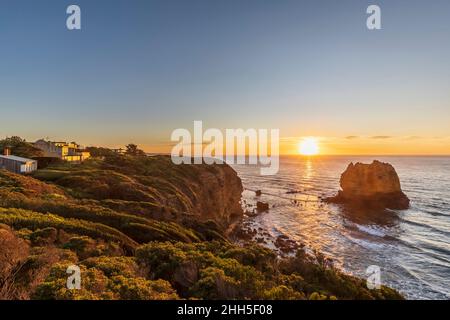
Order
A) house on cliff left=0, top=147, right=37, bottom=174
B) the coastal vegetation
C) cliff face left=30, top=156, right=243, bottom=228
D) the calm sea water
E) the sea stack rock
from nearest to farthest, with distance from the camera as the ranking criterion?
the coastal vegetation → cliff face left=30, top=156, right=243, bottom=228 → the calm sea water → house on cliff left=0, top=147, right=37, bottom=174 → the sea stack rock

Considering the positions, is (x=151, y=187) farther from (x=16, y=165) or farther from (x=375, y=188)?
(x=375, y=188)

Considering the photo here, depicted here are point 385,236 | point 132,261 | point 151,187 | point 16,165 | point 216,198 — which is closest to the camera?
point 132,261

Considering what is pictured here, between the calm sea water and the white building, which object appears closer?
the calm sea water

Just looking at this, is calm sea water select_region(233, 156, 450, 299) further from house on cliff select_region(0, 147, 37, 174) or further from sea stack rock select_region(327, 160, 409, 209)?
house on cliff select_region(0, 147, 37, 174)

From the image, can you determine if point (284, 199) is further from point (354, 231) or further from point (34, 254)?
point (34, 254)

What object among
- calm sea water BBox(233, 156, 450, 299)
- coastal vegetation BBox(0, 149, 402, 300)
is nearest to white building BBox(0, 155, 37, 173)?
coastal vegetation BBox(0, 149, 402, 300)

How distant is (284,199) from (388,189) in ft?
109

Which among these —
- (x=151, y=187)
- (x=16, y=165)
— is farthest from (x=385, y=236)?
(x=16, y=165)

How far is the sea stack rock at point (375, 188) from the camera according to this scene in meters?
78.4

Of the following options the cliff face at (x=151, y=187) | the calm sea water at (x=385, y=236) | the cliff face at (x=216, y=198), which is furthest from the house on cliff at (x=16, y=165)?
the calm sea water at (x=385, y=236)

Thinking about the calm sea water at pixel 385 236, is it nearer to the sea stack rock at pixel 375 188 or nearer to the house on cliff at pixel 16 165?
the sea stack rock at pixel 375 188

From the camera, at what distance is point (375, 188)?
3209 inches

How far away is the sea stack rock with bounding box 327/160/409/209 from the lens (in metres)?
78.4
